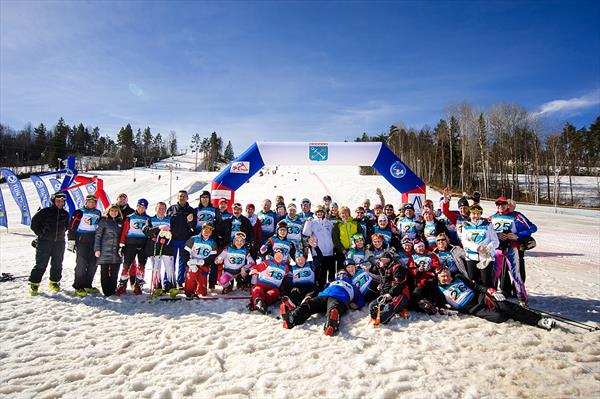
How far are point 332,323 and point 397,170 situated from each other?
21.1 feet

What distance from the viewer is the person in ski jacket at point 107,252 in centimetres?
582

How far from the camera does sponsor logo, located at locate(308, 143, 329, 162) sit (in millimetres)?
9539

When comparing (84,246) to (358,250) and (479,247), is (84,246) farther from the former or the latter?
(479,247)

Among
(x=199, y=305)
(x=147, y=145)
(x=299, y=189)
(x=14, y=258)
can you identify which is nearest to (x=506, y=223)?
(x=199, y=305)

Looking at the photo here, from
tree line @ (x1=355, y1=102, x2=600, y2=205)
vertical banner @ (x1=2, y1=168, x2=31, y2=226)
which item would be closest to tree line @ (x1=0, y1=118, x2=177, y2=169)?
vertical banner @ (x1=2, y1=168, x2=31, y2=226)

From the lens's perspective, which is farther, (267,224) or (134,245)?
(267,224)

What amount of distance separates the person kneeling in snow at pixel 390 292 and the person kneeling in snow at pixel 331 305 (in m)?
0.44

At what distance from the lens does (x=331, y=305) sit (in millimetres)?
4605

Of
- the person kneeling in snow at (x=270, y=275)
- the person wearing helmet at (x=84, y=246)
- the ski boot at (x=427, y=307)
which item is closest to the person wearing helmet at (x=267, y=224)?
the person kneeling in snow at (x=270, y=275)

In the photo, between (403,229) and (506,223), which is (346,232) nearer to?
(403,229)

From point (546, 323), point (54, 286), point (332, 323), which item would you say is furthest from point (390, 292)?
point (54, 286)

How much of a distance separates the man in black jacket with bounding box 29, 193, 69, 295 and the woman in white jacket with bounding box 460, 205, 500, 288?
804 centimetres

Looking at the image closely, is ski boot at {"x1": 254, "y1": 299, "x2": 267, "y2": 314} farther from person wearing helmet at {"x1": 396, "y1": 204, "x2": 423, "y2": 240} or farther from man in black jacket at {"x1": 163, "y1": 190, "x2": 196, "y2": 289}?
person wearing helmet at {"x1": 396, "y1": 204, "x2": 423, "y2": 240}

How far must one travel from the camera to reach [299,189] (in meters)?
31.3
